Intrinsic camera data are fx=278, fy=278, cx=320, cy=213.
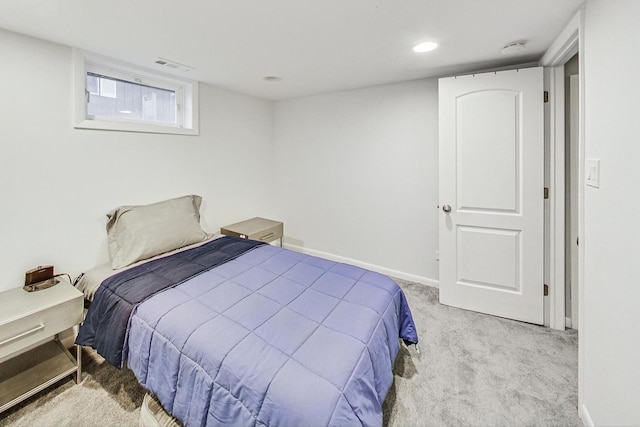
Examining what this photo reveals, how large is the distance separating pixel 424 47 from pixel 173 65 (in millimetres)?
2088

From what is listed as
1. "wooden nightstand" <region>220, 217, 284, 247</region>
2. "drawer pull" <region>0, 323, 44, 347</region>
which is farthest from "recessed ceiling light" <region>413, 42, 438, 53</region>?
"drawer pull" <region>0, 323, 44, 347</region>

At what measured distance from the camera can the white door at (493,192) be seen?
7.43 feet

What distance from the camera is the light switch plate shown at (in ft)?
4.34

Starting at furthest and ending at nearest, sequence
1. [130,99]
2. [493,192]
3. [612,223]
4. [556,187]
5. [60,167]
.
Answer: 1. [130,99]
2. [493,192]
3. [556,187]
4. [60,167]
5. [612,223]

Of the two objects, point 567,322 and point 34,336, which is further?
point 567,322

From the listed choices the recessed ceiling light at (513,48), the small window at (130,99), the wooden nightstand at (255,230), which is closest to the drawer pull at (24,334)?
the small window at (130,99)

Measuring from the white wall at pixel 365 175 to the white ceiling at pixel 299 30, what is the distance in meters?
0.60

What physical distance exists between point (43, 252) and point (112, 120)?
116 cm

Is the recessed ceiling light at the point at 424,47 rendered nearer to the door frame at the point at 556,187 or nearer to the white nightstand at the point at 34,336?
the door frame at the point at 556,187

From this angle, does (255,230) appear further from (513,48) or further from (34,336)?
(513,48)

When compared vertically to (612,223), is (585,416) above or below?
below

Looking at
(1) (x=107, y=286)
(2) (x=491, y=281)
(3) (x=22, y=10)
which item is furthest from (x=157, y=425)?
(2) (x=491, y=281)

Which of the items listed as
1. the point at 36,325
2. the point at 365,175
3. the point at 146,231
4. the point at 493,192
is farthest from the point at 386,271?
the point at 36,325

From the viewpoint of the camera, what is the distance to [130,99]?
2539 millimetres
